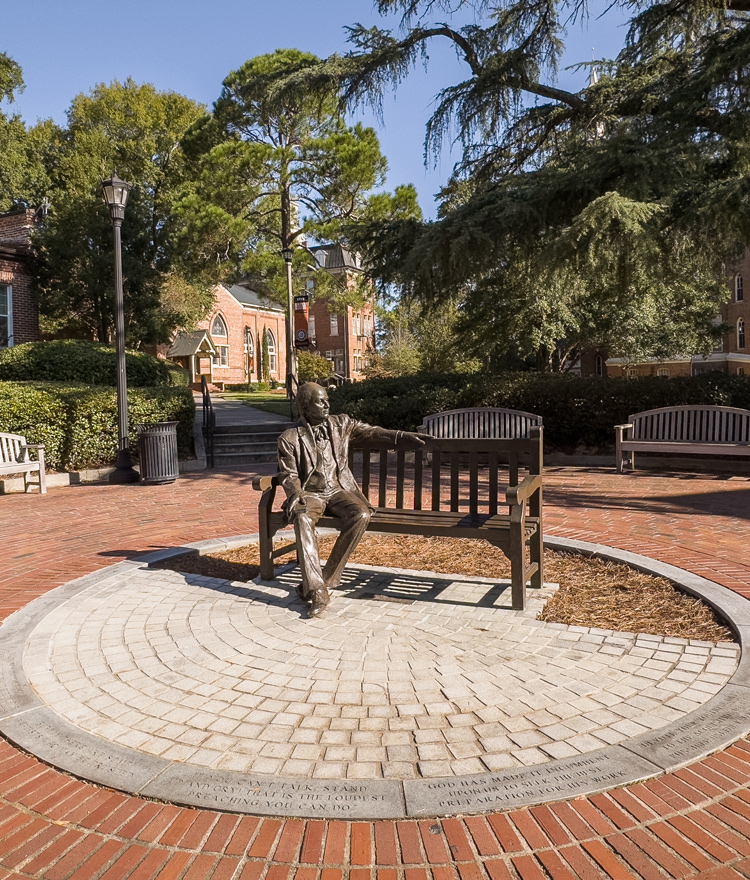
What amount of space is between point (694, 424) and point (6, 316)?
836 inches

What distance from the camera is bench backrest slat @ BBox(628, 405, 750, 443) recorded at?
10.7 metres

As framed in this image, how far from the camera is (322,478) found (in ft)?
16.8

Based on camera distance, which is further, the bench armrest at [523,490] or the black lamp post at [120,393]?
the black lamp post at [120,393]

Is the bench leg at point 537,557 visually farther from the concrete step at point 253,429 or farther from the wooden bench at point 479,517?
the concrete step at point 253,429

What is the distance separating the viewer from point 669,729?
2.88 metres

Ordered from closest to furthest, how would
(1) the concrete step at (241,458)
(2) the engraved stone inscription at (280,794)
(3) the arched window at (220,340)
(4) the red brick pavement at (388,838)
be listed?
(4) the red brick pavement at (388,838) < (2) the engraved stone inscription at (280,794) < (1) the concrete step at (241,458) < (3) the arched window at (220,340)

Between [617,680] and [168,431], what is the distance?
9.16 metres

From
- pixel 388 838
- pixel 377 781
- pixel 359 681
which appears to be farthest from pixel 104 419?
pixel 388 838

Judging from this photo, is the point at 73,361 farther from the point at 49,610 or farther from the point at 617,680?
the point at 617,680

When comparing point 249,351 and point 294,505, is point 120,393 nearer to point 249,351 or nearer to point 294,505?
point 294,505

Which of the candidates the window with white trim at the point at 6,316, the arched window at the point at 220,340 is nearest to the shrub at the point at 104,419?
the window with white trim at the point at 6,316

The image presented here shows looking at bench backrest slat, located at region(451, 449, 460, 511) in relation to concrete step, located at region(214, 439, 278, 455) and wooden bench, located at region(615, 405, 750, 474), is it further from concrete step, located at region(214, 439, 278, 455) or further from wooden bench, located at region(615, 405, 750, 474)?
concrete step, located at region(214, 439, 278, 455)

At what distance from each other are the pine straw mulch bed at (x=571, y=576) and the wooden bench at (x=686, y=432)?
587cm

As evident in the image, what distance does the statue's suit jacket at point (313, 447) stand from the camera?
5035 mm
